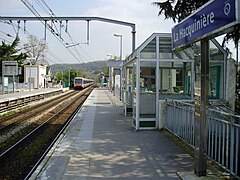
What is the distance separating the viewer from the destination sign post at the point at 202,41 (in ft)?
15.1

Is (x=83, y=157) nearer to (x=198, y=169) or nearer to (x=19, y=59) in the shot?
(x=198, y=169)

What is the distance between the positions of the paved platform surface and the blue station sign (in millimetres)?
2587

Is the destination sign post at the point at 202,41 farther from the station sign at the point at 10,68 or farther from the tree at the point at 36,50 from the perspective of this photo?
the tree at the point at 36,50

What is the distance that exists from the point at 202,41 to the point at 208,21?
86cm

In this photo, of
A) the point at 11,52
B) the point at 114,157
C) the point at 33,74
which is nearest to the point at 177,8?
the point at 114,157

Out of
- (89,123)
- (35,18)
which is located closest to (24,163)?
(89,123)

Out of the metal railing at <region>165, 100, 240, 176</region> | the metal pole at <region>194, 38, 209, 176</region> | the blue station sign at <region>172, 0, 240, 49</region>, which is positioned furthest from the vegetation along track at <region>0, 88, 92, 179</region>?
the blue station sign at <region>172, 0, 240, 49</region>

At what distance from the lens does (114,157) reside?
747cm

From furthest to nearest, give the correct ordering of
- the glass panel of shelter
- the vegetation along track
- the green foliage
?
the green foliage → the glass panel of shelter → the vegetation along track

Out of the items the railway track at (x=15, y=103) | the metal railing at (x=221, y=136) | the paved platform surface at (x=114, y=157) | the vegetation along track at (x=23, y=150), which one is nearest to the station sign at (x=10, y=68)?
the railway track at (x=15, y=103)

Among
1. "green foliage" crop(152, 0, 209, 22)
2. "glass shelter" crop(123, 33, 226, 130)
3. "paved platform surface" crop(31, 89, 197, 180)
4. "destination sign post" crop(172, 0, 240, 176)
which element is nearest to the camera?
"destination sign post" crop(172, 0, 240, 176)

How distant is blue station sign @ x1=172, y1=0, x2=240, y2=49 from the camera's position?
401 cm

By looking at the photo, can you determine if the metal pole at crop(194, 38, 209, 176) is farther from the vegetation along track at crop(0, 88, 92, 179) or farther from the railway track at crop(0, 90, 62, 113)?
the railway track at crop(0, 90, 62, 113)

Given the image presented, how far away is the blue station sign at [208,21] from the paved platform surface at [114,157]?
8.49 feet
